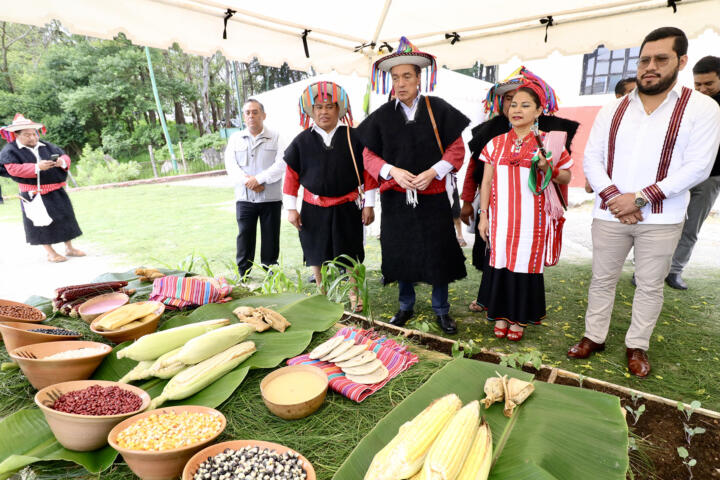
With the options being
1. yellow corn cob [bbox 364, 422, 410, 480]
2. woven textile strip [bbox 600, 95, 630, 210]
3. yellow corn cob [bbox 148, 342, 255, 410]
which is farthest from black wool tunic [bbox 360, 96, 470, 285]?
yellow corn cob [bbox 364, 422, 410, 480]

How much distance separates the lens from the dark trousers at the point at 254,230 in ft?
15.3

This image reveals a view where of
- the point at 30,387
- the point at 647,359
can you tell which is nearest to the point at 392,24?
the point at 647,359

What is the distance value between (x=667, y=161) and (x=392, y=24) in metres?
3.13

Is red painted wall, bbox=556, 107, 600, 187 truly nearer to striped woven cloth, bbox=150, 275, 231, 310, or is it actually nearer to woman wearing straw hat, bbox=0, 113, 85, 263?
striped woven cloth, bbox=150, 275, 231, 310

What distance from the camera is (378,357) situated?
69.9 inches

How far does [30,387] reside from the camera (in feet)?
5.33

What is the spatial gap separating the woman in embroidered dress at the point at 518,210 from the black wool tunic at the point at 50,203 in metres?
6.12

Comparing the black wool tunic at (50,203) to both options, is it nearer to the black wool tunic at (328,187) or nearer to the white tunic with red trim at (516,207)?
Answer: the black wool tunic at (328,187)

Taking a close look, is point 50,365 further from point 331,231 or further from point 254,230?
point 254,230

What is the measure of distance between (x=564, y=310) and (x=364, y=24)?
3.70m

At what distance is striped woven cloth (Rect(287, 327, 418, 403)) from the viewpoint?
1538mm

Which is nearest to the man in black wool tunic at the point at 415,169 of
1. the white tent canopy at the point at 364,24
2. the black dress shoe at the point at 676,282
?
the white tent canopy at the point at 364,24

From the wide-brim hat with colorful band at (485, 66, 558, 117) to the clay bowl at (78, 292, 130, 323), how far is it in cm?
284

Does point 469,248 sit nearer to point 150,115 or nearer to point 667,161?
point 667,161
